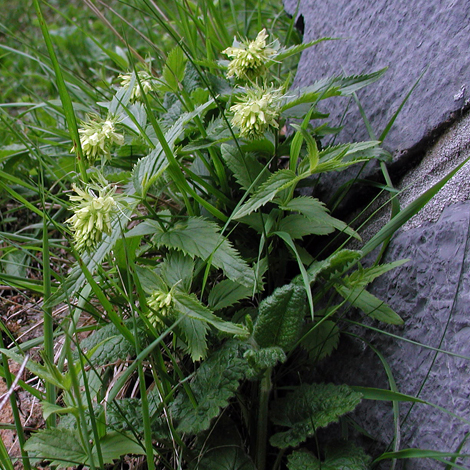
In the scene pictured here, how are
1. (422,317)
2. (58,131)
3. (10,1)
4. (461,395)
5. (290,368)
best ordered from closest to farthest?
(461,395) < (422,317) < (290,368) < (58,131) < (10,1)

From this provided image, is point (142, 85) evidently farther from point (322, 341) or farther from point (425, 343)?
point (425, 343)

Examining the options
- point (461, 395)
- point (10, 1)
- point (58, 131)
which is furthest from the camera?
point (10, 1)

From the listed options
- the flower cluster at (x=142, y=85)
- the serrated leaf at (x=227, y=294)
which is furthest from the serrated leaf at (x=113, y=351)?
the flower cluster at (x=142, y=85)

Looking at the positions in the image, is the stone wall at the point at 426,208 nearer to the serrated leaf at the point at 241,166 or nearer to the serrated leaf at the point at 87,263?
the serrated leaf at the point at 241,166

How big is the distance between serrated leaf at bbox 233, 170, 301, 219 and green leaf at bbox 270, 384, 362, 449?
456 millimetres

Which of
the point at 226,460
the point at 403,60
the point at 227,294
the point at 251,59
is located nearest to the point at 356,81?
the point at 403,60

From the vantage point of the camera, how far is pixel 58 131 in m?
1.86

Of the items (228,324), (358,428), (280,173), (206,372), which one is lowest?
(358,428)

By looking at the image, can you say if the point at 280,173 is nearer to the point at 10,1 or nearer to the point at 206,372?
the point at 206,372

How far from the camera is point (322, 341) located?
1230 millimetres

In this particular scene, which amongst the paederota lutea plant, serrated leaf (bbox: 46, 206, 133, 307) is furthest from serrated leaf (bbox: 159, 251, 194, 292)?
serrated leaf (bbox: 46, 206, 133, 307)

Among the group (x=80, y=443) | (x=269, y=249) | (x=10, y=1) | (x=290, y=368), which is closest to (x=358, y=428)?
(x=290, y=368)

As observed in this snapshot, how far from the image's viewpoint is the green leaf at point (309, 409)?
106 centimetres

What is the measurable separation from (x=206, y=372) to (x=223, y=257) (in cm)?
28
